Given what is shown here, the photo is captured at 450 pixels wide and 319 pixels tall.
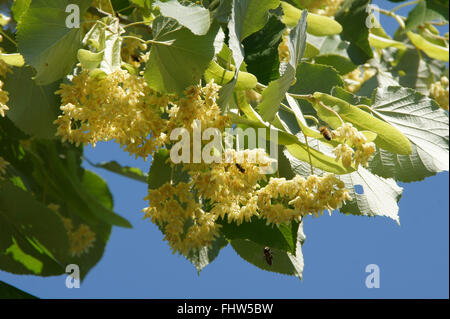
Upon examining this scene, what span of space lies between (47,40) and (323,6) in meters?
1.17

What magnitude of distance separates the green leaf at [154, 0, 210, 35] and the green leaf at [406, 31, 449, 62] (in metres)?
1.56

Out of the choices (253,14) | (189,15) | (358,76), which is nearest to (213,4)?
(253,14)

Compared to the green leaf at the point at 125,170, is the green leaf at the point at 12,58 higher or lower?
higher

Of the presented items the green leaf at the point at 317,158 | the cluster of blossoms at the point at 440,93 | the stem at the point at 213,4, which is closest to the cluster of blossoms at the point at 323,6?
the cluster of blossoms at the point at 440,93

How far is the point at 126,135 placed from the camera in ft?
3.96

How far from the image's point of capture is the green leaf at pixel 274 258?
Result: 1.73m

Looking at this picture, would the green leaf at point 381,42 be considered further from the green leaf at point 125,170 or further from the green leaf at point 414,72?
the green leaf at point 125,170

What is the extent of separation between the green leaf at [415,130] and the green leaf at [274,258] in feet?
1.03

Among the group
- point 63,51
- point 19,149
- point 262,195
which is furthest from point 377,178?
point 19,149

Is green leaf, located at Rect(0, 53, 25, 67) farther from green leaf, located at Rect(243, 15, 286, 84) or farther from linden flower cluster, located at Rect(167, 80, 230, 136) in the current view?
green leaf, located at Rect(243, 15, 286, 84)

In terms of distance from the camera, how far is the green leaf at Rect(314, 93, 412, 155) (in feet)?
4.43

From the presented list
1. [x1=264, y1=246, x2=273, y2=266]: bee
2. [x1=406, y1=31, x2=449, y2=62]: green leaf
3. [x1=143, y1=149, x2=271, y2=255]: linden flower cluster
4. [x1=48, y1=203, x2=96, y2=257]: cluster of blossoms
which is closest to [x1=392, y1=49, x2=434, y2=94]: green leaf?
[x1=406, y1=31, x2=449, y2=62]: green leaf

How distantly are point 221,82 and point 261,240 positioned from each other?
40 centimetres

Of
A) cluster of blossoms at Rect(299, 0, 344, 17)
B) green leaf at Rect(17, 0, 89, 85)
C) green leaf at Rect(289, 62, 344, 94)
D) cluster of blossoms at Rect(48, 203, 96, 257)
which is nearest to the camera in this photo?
green leaf at Rect(17, 0, 89, 85)
